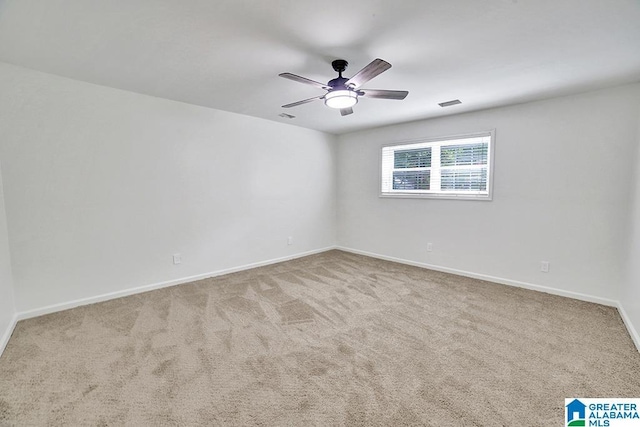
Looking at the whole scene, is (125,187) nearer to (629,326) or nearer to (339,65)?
(339,65)

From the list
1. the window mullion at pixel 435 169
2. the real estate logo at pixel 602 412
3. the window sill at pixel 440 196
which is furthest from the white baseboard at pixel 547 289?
the window mullion at pixel 435 169

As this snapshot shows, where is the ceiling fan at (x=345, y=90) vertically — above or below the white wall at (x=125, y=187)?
above

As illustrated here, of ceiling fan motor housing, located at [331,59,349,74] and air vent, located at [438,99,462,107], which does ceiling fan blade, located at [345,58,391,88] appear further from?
air vent, located at [438,99,462,107]

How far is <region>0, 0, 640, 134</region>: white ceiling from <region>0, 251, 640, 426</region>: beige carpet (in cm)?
235

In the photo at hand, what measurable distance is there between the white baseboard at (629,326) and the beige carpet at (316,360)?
2.1 inches

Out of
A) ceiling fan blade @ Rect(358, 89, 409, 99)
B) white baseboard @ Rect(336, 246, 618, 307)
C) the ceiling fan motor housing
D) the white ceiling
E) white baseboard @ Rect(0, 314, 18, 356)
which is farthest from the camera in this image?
white baseboard @ Rect(336, 246, 618, 307)

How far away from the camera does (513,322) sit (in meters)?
2.61

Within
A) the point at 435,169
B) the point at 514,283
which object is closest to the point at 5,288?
the point at 435,169

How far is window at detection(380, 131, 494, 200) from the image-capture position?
151 inches

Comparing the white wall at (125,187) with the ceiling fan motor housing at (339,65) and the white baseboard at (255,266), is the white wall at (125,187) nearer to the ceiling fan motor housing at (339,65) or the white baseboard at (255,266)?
the white baseboard at (255,266)

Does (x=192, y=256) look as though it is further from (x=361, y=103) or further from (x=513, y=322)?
(x=513, y=322)

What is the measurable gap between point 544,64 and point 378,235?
332 cm

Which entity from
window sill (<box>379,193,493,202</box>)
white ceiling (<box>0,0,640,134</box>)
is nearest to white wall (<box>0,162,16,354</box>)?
white ceiling (<box>0,0,640,134</box>)

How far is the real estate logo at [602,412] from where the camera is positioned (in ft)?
5.04
